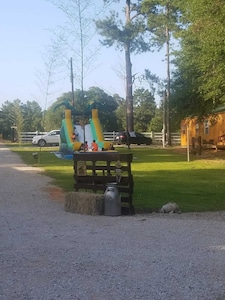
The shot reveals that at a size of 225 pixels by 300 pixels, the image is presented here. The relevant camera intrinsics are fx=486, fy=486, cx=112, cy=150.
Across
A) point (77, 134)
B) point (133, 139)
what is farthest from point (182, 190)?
point (133, 139)

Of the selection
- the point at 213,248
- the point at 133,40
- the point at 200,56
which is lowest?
the point at 213,248

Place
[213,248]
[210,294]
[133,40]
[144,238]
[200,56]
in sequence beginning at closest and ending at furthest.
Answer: [210,294] < [213,248] < [144,238] < [200,56] < [133,40]

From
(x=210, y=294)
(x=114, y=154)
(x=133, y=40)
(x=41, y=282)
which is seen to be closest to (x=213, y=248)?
(x=210, y=294)

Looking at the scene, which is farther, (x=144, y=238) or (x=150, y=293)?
(x=144, y=238)

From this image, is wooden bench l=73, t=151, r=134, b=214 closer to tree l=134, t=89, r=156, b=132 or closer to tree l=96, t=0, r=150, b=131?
tree l=96, t=0, r=150, b=131

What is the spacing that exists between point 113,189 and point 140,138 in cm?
3945

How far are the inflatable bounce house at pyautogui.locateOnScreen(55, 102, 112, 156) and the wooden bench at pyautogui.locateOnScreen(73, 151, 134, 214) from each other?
58.4 ft

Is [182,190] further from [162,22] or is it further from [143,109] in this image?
[143,109]

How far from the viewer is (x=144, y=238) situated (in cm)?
732

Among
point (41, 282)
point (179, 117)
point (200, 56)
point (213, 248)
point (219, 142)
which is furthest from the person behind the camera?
point (219, 142)

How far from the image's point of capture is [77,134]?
31391mm

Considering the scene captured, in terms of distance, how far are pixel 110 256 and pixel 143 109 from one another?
73177mm

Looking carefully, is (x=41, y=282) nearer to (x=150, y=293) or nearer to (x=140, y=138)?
(x=150, y=293)

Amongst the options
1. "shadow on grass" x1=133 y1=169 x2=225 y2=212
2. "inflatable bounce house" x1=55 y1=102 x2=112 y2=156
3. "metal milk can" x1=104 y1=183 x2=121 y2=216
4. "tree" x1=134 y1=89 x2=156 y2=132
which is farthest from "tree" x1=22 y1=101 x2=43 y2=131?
"metal milk can" x1=104 y1=183 x2=121 y2=216
